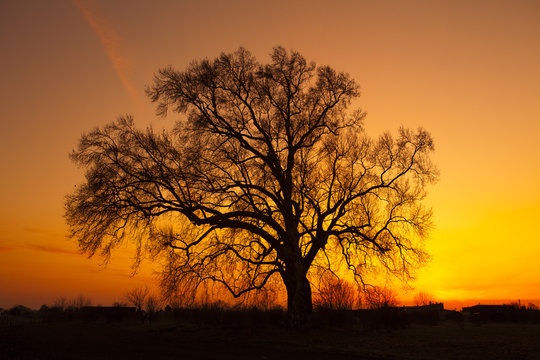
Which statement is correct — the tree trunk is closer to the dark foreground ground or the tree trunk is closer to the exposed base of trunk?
the exposed base of trunk

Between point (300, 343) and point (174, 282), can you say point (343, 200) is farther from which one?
point (174, 282)

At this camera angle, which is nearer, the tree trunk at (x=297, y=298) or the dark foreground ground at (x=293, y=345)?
the dark foreground ground at (x=293, y=345)

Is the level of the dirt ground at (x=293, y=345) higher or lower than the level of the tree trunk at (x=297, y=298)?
lower

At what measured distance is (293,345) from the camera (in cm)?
1889

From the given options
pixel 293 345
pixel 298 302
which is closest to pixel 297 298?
pixel 298 302

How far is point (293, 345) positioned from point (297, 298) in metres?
4.64

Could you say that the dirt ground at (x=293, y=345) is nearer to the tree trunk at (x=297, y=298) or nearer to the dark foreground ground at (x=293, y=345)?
the dark foreground ground at (x=293, y=345)

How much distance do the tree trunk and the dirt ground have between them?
28.4 inches

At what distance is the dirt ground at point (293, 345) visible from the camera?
619 inches

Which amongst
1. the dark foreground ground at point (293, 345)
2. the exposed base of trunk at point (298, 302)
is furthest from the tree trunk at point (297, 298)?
the dark foreground ground at point (293, 345)

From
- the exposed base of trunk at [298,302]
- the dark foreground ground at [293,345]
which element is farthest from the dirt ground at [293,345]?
the exposed base of trunk at [298,302]

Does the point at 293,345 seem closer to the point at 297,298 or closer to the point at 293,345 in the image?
Result: the point at 293,345

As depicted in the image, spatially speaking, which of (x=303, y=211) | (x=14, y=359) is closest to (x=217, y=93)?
(x=303, y=211)

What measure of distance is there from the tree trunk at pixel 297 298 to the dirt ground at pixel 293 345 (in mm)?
721
